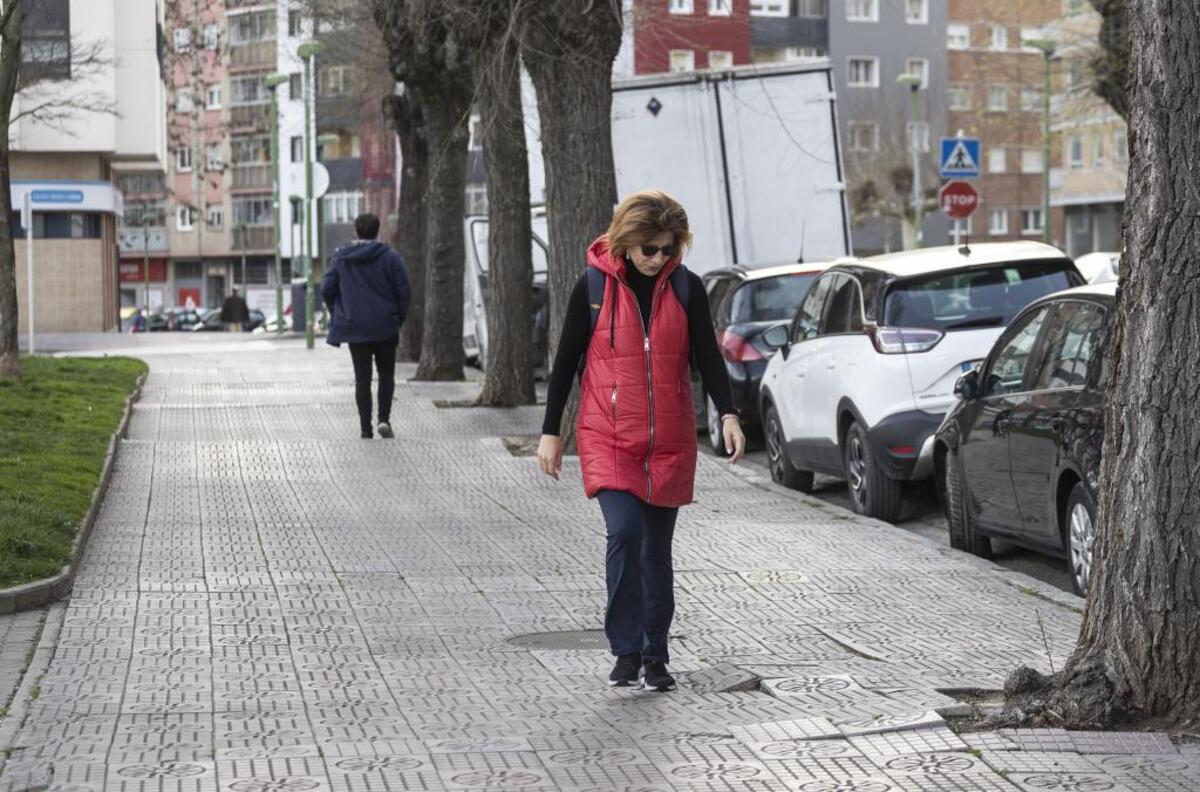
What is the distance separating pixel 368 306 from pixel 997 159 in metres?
85.6

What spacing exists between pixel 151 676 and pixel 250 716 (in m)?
0.96

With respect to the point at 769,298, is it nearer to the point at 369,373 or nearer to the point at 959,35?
the point at 369,373

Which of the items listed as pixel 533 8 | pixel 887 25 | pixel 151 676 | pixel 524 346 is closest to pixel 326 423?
pixel 524 346

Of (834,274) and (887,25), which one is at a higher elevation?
(887,25)

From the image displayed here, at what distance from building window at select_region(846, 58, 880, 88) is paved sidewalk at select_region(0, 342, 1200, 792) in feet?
283

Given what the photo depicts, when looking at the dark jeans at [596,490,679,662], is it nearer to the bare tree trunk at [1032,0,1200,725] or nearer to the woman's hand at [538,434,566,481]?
the woman's hand at [538,434,566,481]

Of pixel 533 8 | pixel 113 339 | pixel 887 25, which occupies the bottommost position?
pixel 113 339

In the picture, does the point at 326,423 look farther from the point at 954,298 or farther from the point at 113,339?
the point at 113,339

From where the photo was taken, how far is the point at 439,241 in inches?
1110

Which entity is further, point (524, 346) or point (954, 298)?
point (524, 346)

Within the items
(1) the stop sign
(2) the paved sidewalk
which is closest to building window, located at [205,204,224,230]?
(1) the stop sign

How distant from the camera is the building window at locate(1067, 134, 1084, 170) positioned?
86.9 meters

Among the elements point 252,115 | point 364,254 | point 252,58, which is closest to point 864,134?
point 252,115

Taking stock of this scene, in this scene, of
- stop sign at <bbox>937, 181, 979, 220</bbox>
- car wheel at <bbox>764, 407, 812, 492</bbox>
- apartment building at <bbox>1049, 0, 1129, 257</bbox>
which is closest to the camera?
car wheel at <bbox>764, 407, 812, 492</bbox>
